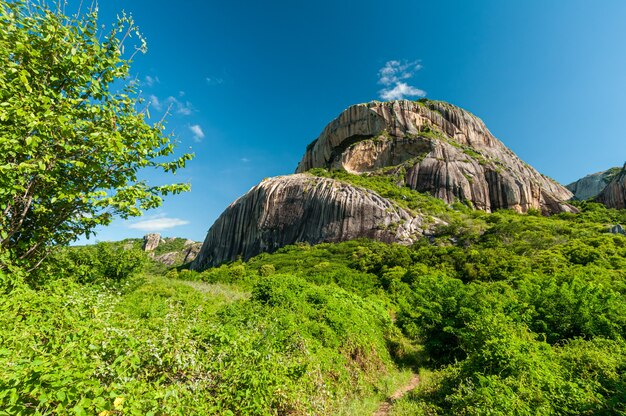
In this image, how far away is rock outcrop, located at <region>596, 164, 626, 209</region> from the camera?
55.0 m

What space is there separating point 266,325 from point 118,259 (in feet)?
43.6

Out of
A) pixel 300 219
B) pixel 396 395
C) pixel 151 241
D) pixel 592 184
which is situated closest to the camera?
pixel 396 395

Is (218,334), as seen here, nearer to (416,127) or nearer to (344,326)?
(344,326)

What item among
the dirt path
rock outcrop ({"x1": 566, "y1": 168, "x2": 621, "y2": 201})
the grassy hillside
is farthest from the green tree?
rock outcrop ({"x1": 566, "y1": 168, "x2": 621, "y2": 201})

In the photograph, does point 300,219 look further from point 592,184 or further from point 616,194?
point 592,184

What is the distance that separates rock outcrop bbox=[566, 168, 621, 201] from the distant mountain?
1930 cm

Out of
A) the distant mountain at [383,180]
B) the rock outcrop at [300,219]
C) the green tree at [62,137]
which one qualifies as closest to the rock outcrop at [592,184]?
the distant mountain at [383,180]

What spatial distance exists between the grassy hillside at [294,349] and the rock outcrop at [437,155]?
46.3 meters

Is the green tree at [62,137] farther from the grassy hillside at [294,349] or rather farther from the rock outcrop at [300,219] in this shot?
the rock outcrop at [300,219]

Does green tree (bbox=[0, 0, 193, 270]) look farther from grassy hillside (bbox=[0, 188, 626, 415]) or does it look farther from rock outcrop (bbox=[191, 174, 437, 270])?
rock outcrop (bbox=[191, 174, 437, 270])

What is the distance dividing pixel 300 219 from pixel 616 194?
61.6m

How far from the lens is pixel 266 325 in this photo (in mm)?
8562

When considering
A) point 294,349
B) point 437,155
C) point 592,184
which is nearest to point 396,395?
point 294,349

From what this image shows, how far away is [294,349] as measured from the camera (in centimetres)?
807
